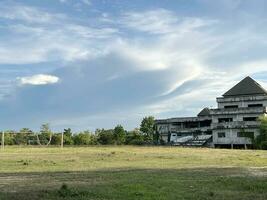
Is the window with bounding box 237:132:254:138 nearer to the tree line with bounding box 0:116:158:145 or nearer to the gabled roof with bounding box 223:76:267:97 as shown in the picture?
the gabled roof with bounding box 223:76:267:97

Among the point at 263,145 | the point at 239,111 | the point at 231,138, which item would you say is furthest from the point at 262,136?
the point at 239,111

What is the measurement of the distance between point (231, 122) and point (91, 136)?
28.6 m

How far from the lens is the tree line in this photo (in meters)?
91.4

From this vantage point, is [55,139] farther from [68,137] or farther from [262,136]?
[262,136]

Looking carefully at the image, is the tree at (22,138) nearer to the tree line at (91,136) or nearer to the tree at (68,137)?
the tree line at (91,136)

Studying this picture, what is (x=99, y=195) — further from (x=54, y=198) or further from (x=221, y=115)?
(x=221, y=115)

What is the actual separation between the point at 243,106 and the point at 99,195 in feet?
294

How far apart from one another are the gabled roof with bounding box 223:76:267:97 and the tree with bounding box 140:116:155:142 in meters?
18.4

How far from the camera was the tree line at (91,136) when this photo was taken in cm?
9143

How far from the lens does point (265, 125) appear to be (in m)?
86.8

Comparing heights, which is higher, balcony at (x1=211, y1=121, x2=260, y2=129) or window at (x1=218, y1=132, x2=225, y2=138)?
balcony at (x1=211, y1=121, x2=260, y2=129)

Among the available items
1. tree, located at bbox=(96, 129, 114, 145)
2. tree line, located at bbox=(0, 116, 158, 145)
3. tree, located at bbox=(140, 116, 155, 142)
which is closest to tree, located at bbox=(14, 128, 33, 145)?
tree line, located at bbox=(0, 116, 158, 145)

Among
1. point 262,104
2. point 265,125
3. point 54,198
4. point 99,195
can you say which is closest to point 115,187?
point 99,195

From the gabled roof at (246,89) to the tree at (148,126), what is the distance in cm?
1837
